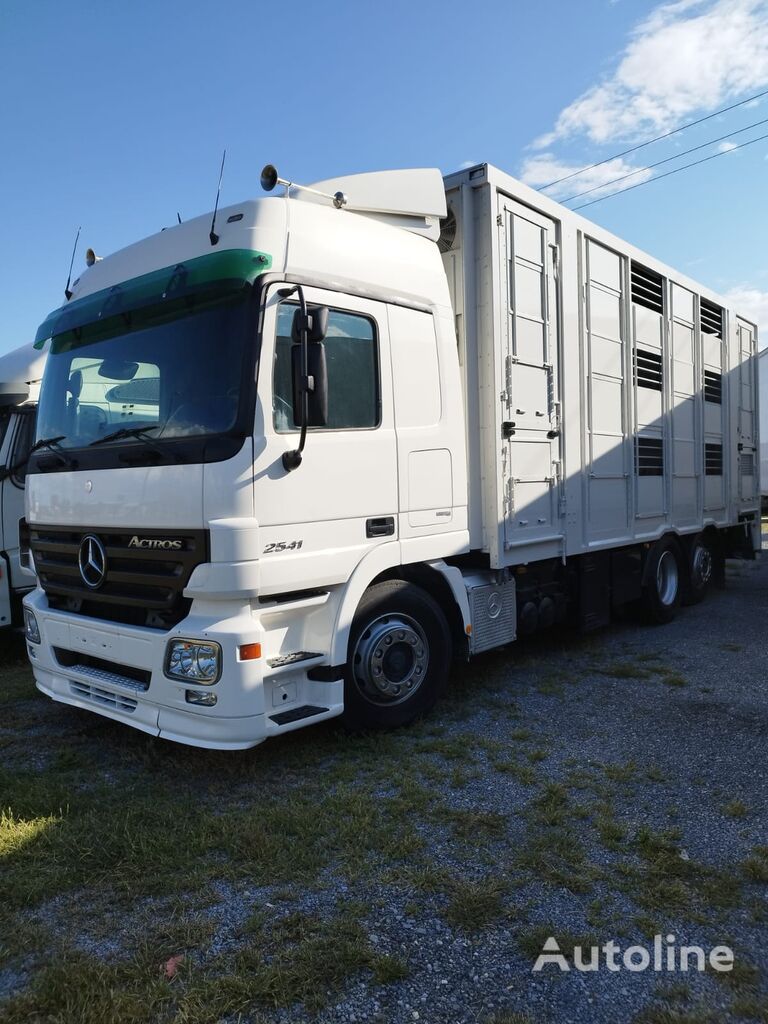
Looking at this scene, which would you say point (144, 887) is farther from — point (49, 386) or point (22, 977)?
point (49, 386)

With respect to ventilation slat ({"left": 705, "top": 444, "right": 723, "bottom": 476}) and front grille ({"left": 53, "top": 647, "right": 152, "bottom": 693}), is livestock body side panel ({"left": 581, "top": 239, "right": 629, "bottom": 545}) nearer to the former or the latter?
ventilation slat ({"left": 705, "top": 444, "right": 723, "bottom": 476})

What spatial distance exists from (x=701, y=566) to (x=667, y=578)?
3.58ft

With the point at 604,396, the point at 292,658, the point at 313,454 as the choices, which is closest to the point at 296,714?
the point at 292,658

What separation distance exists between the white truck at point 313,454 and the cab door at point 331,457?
1 centimetres

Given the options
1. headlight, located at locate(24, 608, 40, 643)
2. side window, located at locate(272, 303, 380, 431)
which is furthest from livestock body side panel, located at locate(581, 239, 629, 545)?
headlight, located at locate(24, 608, 40, 643)

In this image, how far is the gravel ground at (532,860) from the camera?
7.53 feet

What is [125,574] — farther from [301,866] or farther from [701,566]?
[701,566]

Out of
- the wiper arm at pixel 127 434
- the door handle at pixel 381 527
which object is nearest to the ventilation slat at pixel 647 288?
the door handle at pixel 381 527

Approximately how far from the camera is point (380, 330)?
4.29 m

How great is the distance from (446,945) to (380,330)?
311 centimetres

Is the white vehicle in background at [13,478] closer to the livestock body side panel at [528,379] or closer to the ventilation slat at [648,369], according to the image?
the livestock body side panel at [528,379]

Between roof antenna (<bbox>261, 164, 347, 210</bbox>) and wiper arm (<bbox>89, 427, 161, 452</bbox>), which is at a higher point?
roof antenna (<bbox>261, 164, 347, 210</bbox>)

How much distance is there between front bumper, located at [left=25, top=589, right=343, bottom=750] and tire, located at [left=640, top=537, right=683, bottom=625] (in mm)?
4482

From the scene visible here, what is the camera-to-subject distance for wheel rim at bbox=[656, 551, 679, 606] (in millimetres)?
7565
